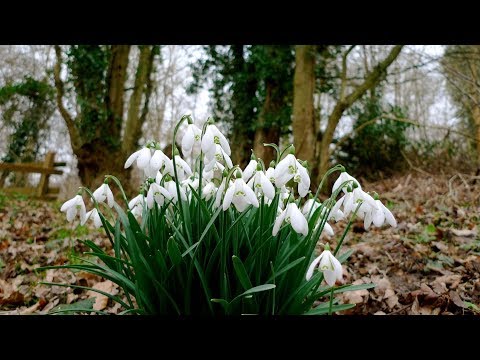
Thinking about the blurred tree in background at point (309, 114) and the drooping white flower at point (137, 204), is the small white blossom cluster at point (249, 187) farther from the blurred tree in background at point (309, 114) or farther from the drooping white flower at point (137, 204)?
the blurred tree in background at point (309, 114)

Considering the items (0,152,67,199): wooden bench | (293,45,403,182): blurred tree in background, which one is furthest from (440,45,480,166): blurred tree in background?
(0,152,67,199): wooden bench

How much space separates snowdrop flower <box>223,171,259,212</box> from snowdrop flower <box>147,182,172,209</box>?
30 cm

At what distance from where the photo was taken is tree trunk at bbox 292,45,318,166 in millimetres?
6008

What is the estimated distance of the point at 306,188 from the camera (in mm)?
1432

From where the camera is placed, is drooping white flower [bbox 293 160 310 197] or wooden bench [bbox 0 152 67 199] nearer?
drooping white flower [bbox 293 160 310 197]

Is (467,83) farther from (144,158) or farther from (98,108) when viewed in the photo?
(144,158)

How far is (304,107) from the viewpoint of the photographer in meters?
6.18

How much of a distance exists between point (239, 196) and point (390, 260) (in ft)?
5.89

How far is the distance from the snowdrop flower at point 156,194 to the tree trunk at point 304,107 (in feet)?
15.0

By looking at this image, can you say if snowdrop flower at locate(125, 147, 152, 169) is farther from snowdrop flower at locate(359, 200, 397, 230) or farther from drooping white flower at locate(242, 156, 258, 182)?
snowdrop flower at locate(359, 200, 397, 230)

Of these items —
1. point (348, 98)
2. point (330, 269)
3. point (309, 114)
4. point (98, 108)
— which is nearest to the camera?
point (330, 269)

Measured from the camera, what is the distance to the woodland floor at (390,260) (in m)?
2.09

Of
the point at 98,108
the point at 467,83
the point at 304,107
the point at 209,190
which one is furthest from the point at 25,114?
the point at 209,190
